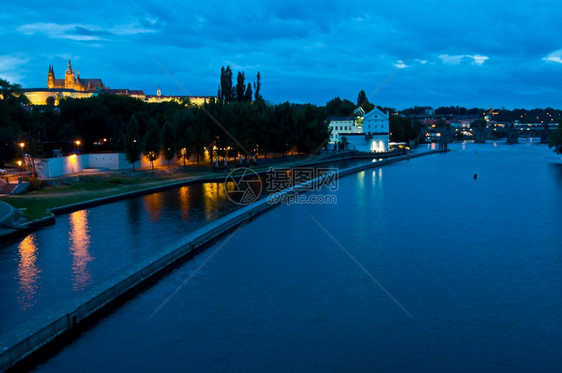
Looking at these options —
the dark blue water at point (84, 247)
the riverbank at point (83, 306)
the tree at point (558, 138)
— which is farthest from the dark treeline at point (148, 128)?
the tree at point (558, 138)

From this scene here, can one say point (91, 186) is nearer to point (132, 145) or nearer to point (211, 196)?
point (211, 196)

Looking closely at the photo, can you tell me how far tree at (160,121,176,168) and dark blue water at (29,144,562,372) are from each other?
3711 cm

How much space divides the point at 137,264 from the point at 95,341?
5821 millimetres

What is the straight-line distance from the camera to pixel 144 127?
304 feet

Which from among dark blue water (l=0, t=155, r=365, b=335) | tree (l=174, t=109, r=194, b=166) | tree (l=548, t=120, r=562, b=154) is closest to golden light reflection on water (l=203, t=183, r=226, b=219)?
dark blue water (l=0, t=155, r=365, b=335)

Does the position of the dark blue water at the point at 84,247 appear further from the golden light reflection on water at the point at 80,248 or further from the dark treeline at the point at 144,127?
the dark treeline at the point at 144,127

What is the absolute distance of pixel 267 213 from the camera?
4219 centimetres

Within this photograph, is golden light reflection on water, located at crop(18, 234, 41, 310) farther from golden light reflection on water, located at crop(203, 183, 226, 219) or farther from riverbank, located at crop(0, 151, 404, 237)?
golden light reflection on water, located at crop(203, 183, 226, 219)

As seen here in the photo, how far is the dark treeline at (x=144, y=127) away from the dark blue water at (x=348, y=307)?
1357 inches

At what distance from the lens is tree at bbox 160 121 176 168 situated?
69.7 meters

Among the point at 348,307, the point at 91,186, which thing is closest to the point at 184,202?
the point at 91,186

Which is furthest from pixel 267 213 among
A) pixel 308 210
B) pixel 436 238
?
pixel 436 238

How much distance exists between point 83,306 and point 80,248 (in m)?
11.9

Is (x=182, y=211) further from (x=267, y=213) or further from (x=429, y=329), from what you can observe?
(x=429, y=329)
